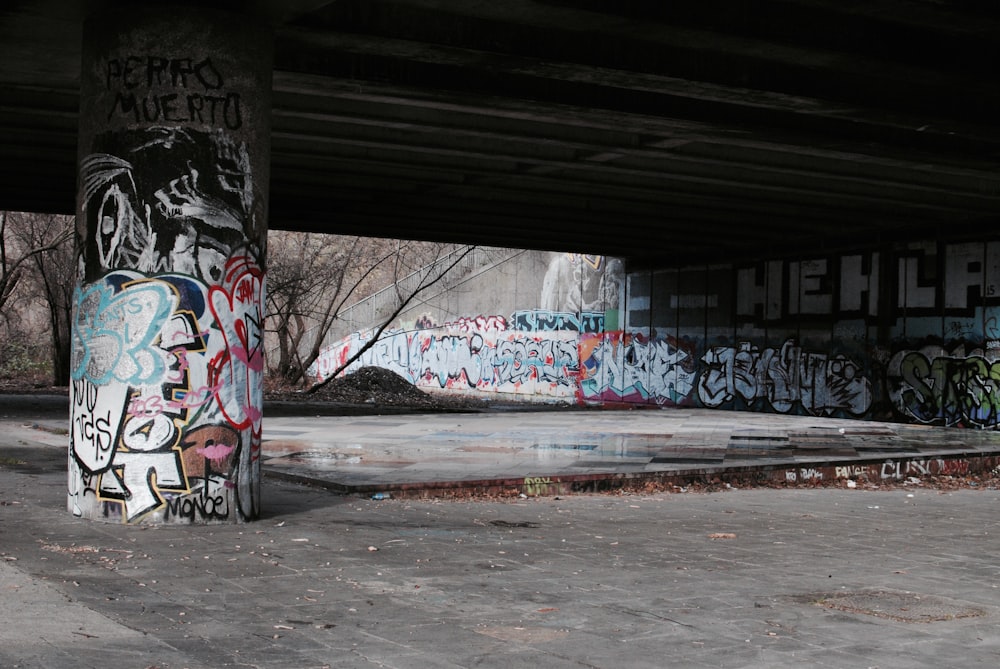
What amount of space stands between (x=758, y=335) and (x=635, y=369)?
5630 mm

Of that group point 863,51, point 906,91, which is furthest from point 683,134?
point 863,51

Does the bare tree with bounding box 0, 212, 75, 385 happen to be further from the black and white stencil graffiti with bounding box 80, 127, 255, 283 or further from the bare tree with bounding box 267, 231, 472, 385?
the black and white stencil graffiti with bounding box 80, 127, 255, 283

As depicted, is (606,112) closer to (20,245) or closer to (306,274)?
(306,274)

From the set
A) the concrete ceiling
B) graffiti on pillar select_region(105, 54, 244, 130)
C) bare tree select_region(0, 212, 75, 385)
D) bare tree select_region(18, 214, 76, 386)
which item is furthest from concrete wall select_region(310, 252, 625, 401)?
graffiti on pillar select_region(105, 54, 244, 130)

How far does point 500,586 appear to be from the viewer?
7340 mm

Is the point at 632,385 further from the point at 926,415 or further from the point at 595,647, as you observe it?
the point at 595,647

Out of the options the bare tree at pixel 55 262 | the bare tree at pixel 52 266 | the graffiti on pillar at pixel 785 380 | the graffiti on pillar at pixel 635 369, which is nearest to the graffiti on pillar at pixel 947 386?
the graffiti on pillar at pixel 785 380

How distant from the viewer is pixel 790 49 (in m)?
12.6

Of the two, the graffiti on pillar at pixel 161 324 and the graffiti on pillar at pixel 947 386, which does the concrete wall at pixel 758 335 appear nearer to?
the graffiti on pillar at pixel 947 386

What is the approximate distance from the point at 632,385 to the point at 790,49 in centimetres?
2414

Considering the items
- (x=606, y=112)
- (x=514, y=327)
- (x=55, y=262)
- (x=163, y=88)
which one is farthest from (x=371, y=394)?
(x=163, y=88)

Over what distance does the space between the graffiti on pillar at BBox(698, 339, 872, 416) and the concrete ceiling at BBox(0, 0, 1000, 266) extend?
3641mm

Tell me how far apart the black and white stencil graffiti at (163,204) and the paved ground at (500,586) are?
Answer: 2266 mm

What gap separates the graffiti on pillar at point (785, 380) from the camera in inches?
1136
